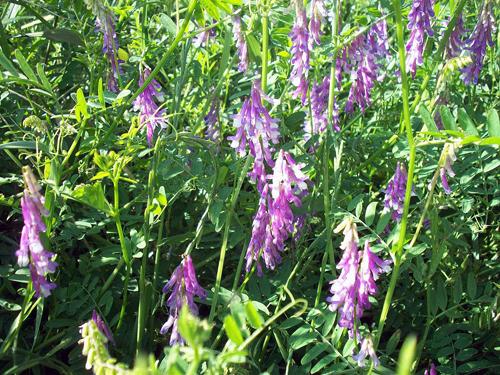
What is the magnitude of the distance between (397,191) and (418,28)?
50 cm

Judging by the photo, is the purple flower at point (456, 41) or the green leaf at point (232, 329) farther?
the purple flower at point (456, 41)

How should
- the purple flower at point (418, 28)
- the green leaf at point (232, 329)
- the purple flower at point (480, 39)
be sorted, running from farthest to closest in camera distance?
the purple flower at point (480, 39)
the purple flower at point (418, 28)
the green leaf at point (232, 329)

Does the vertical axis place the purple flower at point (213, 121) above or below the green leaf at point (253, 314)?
above

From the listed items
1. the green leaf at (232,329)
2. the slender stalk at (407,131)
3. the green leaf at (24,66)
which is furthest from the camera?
the green leaf at (24,66)

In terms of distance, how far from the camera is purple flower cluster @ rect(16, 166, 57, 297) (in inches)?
55.1

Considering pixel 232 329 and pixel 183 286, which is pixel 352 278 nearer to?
pixel 183 286

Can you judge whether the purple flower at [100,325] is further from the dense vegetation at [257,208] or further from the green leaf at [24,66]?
the green leaf at [24,66]

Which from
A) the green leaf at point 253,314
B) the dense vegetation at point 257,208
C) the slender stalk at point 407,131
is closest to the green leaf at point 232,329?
the green leaf at point 253,314

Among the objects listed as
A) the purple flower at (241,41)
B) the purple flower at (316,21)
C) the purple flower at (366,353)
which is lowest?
the purple flower at (366,353)

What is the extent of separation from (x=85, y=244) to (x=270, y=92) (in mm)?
766

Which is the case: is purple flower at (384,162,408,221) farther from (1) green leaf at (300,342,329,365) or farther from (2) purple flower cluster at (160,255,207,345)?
(2) purple flower cluster at (160,255,207,345)

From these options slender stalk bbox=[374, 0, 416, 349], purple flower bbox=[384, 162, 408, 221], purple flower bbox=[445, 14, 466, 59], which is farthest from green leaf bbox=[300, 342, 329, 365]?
purple flower bbox=[445, 14, 466, 59]

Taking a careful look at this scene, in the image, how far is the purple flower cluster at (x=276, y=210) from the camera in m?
1.71

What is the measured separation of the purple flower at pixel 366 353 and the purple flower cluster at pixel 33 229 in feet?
2.17
